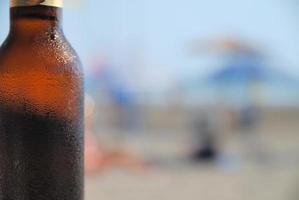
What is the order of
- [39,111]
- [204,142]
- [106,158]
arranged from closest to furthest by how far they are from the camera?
1. [39,111]
2. [106,158]
3. [204,142]

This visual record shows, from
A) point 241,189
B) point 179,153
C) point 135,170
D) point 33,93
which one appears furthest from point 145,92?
point 33,93

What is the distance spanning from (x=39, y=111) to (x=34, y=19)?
0.10m

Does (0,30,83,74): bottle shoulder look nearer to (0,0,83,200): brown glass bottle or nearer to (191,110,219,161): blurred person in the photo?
(0,0,83,200): brown glass bottle

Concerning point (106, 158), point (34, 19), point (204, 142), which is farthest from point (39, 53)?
point (204, 142)

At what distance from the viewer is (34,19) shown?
2.14 feet

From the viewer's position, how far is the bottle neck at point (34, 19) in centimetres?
65

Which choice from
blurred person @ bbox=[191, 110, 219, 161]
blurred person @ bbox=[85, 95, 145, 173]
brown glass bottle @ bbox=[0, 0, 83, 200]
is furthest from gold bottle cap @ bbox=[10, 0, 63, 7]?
blurred person @ bbox=[191, 110, 219, 161]

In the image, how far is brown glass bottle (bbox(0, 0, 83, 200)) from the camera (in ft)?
2.05

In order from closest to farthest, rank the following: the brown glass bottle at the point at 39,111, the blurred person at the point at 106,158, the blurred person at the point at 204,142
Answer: the brown glass bottle at the point at 39,111 < the blurred person at the point at 106,158 < the blurred person at the point at 204,142

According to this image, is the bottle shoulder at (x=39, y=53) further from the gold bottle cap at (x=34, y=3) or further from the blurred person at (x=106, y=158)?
the blurred person at (x=106, y=158)

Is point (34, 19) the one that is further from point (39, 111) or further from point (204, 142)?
point (204, 142)

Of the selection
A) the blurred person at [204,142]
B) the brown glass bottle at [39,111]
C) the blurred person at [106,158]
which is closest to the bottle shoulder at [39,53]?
the brown glass bottle at [39,111]

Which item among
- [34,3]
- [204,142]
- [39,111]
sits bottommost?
[204,142]

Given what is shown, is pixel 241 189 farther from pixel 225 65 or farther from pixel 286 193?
pixel 225 65
